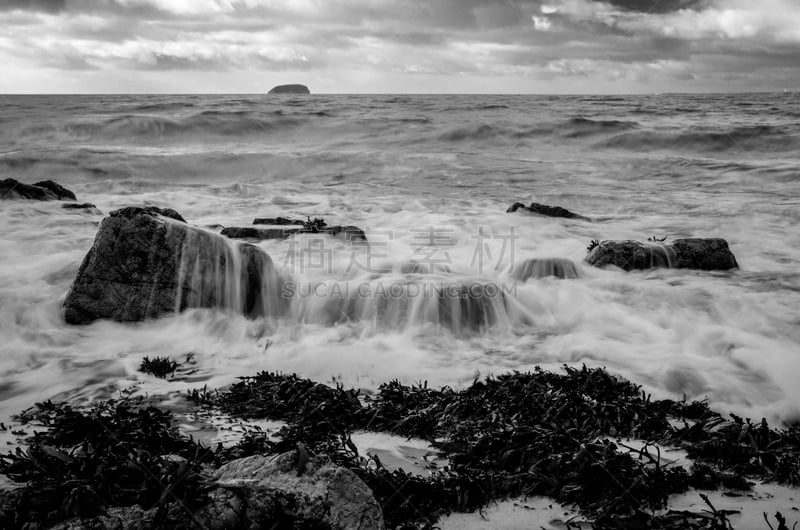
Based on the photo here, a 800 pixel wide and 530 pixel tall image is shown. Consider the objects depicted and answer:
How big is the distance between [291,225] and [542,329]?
4354 mm

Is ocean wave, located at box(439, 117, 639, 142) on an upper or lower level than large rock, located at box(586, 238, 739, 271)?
upper

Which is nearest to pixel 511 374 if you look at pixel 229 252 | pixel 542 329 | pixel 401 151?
pixel 542 329

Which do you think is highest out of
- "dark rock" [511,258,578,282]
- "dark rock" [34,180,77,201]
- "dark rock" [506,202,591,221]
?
"dark rock" [34,180,77,201]

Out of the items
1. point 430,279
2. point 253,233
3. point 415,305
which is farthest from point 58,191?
point 415,305

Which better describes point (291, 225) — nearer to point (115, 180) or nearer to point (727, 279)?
point (727, 279)

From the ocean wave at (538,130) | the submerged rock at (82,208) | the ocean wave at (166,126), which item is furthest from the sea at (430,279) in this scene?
the ocean wave at (166,126)

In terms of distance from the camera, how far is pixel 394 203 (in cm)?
1135

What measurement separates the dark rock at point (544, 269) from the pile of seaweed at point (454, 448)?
8.74 ft

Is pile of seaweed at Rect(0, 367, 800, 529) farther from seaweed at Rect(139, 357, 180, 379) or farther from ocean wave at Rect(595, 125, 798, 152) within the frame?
ocean wave at Rect(595, 125, 798, 152)

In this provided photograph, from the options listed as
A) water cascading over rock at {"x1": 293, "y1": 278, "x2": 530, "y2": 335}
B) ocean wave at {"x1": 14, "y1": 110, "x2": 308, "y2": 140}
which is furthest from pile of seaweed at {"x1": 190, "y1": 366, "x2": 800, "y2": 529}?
ocean wave at {"x1": 14, "y1": 110, "x2": 308, "y2": 140}

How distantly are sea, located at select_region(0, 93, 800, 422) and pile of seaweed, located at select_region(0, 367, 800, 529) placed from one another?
0.47 m

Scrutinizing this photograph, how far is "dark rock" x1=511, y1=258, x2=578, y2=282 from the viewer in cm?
670

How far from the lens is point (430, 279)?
6.11 meters

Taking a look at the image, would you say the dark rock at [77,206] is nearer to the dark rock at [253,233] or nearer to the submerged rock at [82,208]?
the submerged rock at [82,208]
